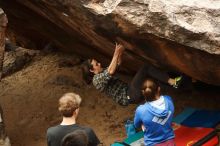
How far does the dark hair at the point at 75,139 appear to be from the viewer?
3.72 metres

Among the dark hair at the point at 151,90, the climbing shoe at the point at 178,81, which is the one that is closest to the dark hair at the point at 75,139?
the dark hair at the point at 151,90

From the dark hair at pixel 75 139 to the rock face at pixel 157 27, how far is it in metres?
1.46

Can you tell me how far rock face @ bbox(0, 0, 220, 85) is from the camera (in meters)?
4.50

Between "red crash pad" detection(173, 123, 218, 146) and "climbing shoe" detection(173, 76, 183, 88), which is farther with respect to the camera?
"climbing shoe" detection(173, 76, 183, 88)

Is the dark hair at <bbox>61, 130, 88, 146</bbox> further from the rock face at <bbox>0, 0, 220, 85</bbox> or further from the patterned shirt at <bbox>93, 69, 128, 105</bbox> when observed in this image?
the patterned shirt at <bbox>93, 69, 128, 105</bbox>

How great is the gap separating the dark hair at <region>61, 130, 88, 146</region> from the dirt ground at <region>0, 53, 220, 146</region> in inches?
101

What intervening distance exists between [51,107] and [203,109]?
8.23ft

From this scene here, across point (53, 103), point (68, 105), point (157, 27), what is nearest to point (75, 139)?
point (68, 105)

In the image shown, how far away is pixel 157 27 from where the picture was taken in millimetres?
4660

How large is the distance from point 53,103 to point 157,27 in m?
3.44

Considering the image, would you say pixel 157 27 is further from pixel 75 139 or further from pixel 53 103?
pixel 53 103

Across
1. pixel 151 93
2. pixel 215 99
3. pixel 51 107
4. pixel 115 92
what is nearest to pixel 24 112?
pixel 51 107

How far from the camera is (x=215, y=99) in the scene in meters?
6.78

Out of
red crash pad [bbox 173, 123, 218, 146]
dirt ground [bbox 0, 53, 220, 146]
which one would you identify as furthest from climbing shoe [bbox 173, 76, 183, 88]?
→ dirt ground [bbox 0, 53, 220, 146]
